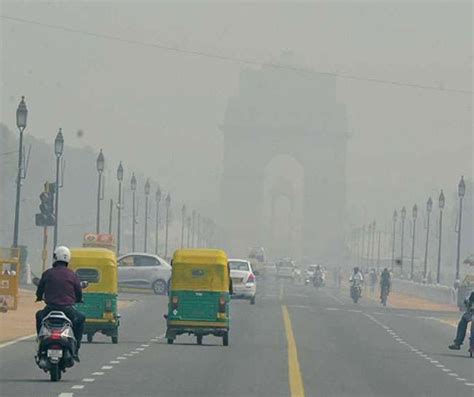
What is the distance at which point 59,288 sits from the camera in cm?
2411

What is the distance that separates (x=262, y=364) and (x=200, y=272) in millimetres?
6591

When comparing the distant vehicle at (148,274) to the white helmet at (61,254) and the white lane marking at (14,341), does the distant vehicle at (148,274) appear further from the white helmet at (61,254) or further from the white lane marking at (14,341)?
the white helmet at (61,254)

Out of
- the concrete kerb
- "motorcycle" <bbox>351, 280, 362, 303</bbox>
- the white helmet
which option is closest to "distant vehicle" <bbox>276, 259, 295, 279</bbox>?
the concrete kerb

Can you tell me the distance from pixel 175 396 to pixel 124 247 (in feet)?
575

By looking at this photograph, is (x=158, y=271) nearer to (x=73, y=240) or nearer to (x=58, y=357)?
(x=58, y=357)

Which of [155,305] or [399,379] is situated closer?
[399,379]

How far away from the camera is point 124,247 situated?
646ft

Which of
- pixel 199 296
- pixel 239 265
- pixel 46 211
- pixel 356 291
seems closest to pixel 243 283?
pixel 239 265

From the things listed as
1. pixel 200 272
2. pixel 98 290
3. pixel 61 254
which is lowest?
pixel 98 290

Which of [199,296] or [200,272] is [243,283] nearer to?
[200,272]

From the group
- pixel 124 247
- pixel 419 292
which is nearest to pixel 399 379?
pixel 419 292

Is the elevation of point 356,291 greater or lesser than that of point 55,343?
lesser

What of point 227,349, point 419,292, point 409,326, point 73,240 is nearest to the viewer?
point 227,349

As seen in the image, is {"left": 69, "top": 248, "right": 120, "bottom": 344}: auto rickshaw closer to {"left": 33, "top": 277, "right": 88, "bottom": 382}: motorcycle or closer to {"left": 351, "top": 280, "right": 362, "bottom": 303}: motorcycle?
{"left": 33, "top": 277, "right": 88, "bottom": 382}: motorcycle
